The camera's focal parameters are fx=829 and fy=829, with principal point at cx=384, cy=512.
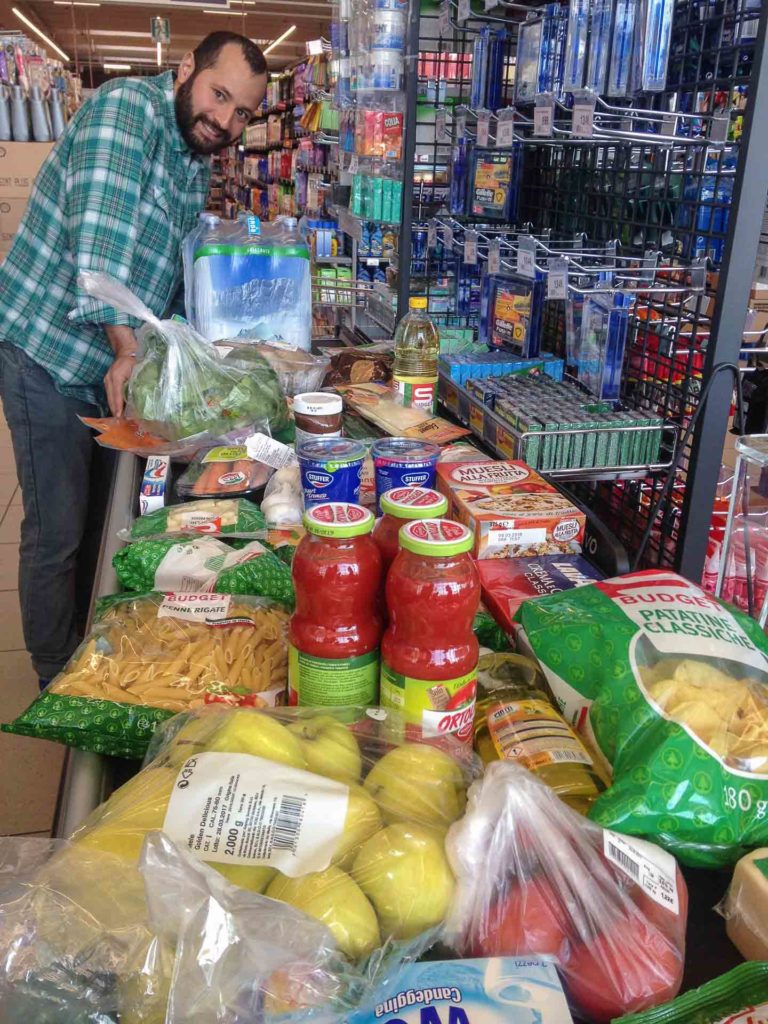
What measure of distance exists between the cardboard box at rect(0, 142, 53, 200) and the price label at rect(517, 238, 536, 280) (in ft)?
16.6

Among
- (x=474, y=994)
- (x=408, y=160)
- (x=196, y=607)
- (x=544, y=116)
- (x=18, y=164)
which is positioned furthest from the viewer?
(x=18, y=164)

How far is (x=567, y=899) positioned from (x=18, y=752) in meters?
2.21

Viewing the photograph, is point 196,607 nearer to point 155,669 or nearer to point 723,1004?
point 155,669

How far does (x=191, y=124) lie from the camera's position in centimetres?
227

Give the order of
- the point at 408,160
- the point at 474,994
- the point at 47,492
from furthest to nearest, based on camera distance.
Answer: the point at 408,160, the point at 47,492, the point at 474,994

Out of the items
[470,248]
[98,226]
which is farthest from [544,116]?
[98,226]

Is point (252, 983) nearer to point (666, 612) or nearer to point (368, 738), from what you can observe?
point (368, 738)

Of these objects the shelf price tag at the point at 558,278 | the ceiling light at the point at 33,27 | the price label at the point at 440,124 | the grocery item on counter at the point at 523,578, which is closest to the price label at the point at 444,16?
the price label at the point at 440,124

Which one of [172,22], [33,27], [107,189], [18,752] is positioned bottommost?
[18,752]

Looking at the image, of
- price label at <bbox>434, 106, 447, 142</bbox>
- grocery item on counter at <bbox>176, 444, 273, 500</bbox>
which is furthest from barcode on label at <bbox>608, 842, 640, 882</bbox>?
price label at <bbox>434, 106, 447, 142</bbox>

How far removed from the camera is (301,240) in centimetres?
271

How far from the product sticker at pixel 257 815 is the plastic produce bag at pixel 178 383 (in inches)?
48.7

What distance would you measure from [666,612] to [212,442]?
1215mm

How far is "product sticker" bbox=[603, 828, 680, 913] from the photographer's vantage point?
2.46ft
